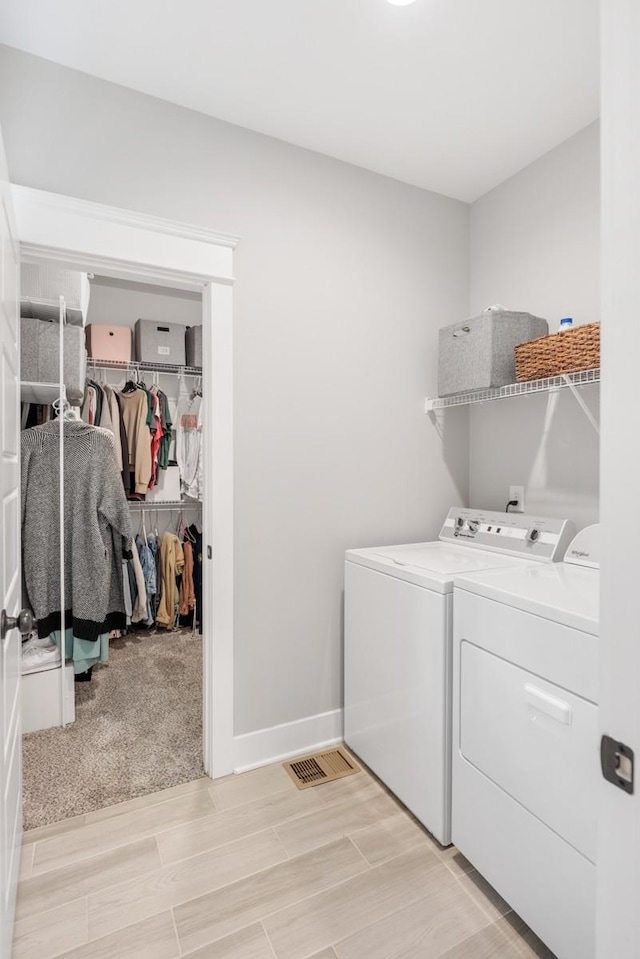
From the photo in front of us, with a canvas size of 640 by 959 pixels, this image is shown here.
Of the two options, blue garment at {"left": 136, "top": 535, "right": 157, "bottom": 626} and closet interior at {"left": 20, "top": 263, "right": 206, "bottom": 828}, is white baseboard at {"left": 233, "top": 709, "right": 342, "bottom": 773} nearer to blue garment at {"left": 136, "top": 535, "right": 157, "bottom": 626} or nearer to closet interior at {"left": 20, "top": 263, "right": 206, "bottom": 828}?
closet interior at {"left": 20, "top": 263, "right": 206, "bottom": 828}

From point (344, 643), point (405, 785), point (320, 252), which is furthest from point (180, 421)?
point (405, 785)

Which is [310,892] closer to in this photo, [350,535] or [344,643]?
[344,643]

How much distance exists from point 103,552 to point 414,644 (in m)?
1.75

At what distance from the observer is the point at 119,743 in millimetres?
2375

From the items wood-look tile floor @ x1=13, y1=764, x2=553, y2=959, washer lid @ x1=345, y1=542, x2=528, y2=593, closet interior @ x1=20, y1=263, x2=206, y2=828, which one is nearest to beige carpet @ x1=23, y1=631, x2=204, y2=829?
closet interior @ x1=20, y1=263, x2=206, y2=828

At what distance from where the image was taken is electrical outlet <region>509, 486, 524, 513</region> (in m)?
2.39

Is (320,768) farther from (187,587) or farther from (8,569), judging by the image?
(187,587)

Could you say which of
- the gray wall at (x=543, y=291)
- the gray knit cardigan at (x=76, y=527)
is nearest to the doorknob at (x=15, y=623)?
the gray knit cardigan at (x=76, y=527)

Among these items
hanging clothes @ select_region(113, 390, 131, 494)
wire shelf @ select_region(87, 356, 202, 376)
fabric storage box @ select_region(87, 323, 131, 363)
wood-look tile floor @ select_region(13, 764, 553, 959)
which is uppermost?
fabric storage box @ select_region(87, 323, 131, 363)

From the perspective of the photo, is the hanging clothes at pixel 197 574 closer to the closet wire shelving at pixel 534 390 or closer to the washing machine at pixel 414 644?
the washing machine at pixel 414 644

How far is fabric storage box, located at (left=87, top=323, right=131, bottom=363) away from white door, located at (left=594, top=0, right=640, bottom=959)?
3.55 metres

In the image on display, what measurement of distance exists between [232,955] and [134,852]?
525mm

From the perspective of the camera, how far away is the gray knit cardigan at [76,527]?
102 inches

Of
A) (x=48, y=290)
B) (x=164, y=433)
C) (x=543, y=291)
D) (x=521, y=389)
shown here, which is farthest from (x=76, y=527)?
(x=543, y=291)
